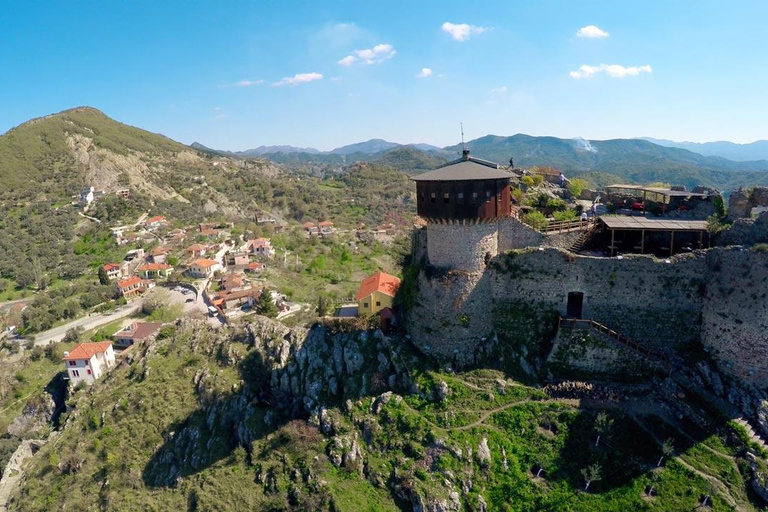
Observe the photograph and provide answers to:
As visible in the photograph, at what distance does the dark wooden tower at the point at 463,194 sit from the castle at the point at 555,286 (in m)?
0.05

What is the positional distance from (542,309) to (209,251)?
71847 millimetres

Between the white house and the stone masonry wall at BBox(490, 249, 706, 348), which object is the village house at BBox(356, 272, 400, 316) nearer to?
the stone masonry wall at BBox(490, 249, 706, 348)

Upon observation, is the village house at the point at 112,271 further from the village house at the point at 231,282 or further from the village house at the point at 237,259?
the village house at the point at 231,282

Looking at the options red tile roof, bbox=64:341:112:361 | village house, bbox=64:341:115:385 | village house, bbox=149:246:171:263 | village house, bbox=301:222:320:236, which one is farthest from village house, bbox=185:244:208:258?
village house, bbox=64:341:115:385

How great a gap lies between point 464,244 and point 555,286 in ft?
16.4

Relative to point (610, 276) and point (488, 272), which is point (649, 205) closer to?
point (610, 276)

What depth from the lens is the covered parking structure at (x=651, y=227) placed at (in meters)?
21.5

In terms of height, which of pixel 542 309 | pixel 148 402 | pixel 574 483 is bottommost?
pixel 148 402

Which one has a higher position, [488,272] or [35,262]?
[488,272]

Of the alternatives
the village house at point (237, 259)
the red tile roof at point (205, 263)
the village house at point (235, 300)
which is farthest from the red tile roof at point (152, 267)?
the village house at point (235, 300)

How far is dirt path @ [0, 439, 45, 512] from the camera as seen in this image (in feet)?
107

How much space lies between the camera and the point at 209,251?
80.2m

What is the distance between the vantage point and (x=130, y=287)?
220 ft

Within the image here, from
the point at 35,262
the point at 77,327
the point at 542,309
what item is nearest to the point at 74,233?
the point at 35,262
